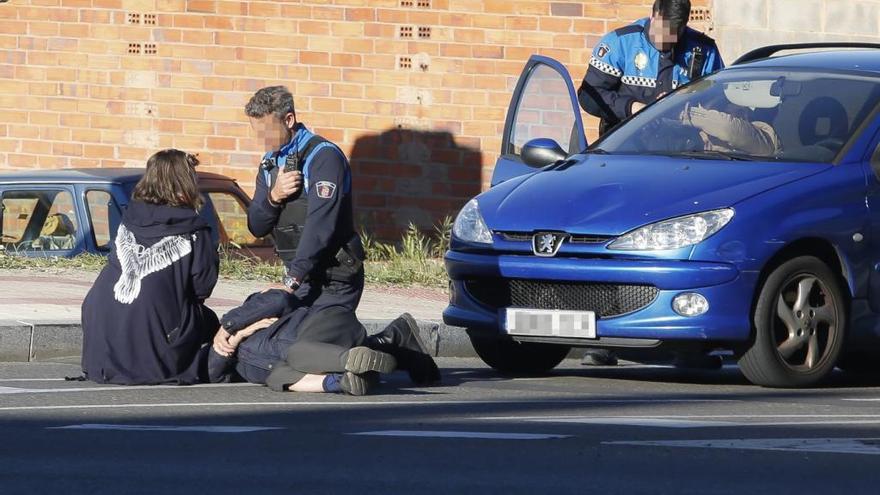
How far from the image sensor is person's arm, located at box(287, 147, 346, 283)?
29.7 ft

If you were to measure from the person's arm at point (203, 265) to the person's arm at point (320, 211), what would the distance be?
414 millimetres

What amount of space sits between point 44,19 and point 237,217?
10.7 ft

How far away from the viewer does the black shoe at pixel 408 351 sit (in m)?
9.37

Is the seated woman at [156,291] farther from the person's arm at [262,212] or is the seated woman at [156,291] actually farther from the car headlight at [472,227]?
the car headlight at [472,227]

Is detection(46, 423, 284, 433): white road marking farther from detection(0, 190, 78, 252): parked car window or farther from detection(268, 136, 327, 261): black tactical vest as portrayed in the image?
detection(0, 190, 78, 252): parked car window

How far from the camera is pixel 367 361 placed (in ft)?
28.5

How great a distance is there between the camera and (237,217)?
16.0 meters

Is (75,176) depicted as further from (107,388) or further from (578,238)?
(578,238)

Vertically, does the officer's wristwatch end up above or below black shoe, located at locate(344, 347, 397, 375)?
above

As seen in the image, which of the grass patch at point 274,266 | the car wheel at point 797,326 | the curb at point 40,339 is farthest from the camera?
the grass patch at point 274,266

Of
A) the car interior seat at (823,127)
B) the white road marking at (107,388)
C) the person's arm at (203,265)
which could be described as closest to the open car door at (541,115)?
the car interior seat at (823,127)

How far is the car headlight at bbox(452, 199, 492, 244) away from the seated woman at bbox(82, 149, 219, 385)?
122 cm

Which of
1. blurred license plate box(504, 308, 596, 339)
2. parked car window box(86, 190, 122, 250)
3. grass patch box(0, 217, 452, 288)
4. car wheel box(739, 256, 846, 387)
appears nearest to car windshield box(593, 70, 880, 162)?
car wheel box(739, 256, 846, 387)

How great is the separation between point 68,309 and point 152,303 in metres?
2.68
